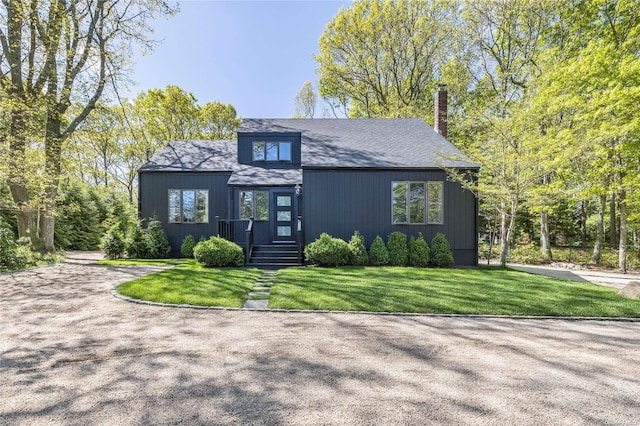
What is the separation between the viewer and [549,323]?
4820 mm

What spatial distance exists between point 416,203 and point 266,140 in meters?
6.86

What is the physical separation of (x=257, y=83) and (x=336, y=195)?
1558 centimetres

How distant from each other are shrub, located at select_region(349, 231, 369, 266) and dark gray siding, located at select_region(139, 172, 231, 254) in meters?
5.91

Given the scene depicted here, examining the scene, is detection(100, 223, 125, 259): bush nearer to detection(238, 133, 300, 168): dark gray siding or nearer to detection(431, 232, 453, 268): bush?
detection(238, 133, 300, 168): dark gray siding

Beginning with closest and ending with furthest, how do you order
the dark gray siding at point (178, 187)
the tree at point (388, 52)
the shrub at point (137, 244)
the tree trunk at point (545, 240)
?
1. the shrub at point (137, 244)
2. the dark gray siding at point (178, 187)
3. the tree trunk at point (545, 240)
4. the tree at point (388, 52)

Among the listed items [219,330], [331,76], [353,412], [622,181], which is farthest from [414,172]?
[331,76]

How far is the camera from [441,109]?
1382 centimetres

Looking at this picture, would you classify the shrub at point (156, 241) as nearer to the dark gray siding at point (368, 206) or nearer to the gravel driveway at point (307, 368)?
the dark gray siding at point (368, 206)

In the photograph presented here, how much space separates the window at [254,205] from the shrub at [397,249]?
195 inches

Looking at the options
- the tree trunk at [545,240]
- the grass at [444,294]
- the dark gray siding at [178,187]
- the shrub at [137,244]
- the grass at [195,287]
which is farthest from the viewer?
the tree trunk at [545,240]

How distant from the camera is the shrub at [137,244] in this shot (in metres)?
12.0

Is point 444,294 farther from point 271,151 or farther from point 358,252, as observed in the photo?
point 271,151

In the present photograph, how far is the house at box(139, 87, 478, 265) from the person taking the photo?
11031 millimetres

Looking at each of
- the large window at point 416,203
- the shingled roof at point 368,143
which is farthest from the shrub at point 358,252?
the shingled roof at point 368,143
